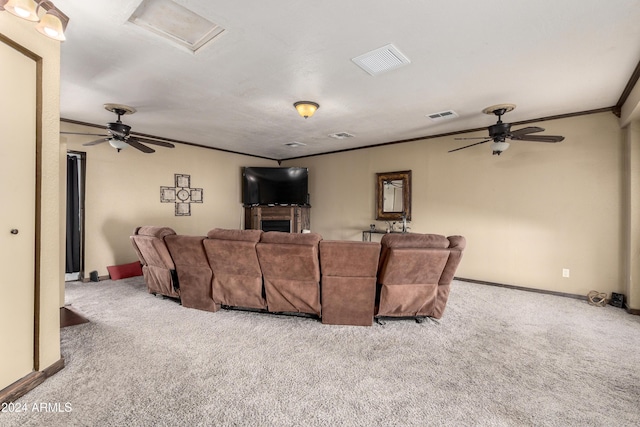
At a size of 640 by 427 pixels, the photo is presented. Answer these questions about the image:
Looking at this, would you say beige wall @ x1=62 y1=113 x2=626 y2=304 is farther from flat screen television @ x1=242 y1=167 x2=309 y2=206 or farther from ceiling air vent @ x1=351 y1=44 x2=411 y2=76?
ceiling air vent @ x1=351 y1=44 x2=411 y2=76

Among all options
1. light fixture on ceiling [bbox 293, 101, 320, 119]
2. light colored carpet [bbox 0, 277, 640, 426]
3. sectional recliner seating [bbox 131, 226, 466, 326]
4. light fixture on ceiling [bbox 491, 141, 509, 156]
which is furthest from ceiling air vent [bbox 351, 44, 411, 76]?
light colored carpet [bbox 0, 277, 640, 426]

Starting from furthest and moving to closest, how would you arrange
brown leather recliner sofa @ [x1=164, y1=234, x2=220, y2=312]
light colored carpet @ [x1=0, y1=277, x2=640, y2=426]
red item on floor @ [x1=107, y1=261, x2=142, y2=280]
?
red item on floor @ [x1=107, y1=261, x2=142, y2=280] < brown leather recliner sofa @ [x1=164, y1=234, x2=220, y2=312] < light colored carpet @ [x1=0, y1=277, x2=640, y2=426]

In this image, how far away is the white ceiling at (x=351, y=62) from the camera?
1985 millimetres

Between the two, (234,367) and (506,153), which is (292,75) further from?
(506,153)

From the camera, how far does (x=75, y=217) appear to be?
476 centimetres

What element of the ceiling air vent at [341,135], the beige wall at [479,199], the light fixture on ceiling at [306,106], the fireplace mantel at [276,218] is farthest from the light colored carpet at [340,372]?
the fireplace mantel at [276,218]

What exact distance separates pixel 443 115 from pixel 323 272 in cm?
304

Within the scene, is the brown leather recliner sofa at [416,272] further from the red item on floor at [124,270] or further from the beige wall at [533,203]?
the red item on floor at [124,270]

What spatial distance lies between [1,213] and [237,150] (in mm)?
5353

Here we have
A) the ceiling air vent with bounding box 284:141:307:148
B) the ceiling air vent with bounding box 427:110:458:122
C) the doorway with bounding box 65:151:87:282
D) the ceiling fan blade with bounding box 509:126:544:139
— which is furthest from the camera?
the ceiling air vent with bounding box 284:141:307:148

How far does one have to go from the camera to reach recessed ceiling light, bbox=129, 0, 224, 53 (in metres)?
1.99

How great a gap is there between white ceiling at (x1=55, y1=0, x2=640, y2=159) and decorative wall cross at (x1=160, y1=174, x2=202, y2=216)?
160 cm

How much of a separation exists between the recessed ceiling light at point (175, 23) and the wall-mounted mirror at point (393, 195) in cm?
428

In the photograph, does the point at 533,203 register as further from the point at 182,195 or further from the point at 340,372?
the point at 182,195
